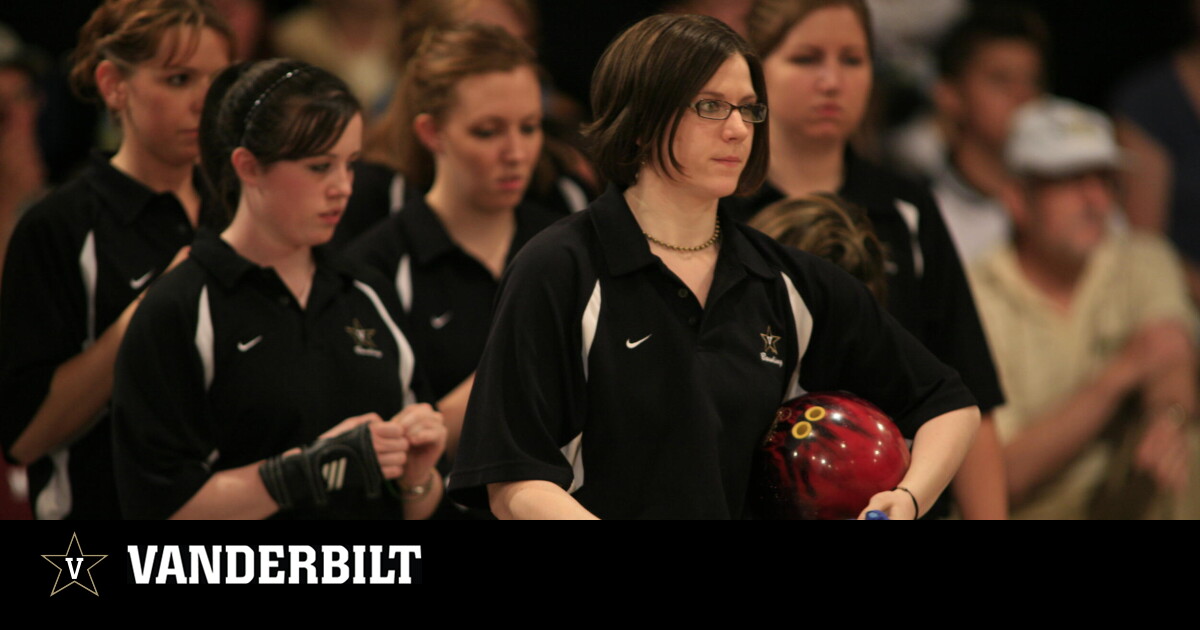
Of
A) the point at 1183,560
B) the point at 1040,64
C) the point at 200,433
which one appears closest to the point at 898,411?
the point at 1183,560

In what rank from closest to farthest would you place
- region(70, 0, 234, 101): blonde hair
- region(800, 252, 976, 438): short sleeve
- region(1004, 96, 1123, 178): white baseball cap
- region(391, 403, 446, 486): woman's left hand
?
1. region(800, 252, 976, 438): short sleeve
2. region(391, 403, 446, 486): woman's left hand
3. region(70, 0, 234, 101): blonde hair
4. region(1004, 96, 1123, 178): white baseball cap

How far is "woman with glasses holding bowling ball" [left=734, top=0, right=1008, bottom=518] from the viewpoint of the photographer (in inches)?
143

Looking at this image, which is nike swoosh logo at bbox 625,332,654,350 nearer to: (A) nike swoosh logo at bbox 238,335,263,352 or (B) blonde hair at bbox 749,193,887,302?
(B) blonde hair at bbox 749,193,887,302

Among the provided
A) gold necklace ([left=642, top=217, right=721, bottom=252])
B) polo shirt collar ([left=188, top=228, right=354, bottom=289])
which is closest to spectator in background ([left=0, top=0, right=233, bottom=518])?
polo shirt collar ([left=188, top=228, right=354, bottom=289])

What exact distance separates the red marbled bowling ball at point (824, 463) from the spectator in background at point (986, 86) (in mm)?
3965

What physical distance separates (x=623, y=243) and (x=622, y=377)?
266 millimetres

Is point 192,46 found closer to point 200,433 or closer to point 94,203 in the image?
point 94,203

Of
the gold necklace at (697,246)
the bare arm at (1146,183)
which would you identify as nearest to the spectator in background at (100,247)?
the gold necklace at (697,246)

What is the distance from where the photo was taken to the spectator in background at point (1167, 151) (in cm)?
715

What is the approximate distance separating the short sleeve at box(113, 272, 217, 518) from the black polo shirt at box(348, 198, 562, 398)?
0.71 metres

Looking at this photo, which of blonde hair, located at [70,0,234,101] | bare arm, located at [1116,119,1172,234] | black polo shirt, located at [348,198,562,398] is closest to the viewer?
blonde hair, located at [70,0,234,101]

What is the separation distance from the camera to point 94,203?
11.3ft

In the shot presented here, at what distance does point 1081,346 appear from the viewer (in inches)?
217

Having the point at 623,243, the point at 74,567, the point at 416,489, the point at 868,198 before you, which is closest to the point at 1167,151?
the point at 868,198
